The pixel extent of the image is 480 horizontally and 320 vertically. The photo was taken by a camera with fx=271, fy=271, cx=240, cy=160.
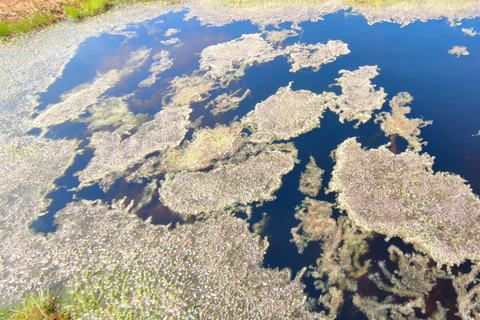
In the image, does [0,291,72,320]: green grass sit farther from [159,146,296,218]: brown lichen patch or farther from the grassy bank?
the grassy bank

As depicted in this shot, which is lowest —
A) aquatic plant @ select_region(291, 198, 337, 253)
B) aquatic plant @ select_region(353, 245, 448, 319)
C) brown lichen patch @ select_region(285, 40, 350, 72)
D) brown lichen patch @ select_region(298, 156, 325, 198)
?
aquatic plant @ select_region(353, 245, 448, 319)

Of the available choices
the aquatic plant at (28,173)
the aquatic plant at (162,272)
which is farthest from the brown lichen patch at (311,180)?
the aquatic plant at (28,173)

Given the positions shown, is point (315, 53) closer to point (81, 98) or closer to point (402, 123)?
point (402, 123)

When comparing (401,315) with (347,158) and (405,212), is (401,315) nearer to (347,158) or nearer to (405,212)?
(405,212)

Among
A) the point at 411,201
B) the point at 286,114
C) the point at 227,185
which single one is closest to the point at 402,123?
the point at 411,201

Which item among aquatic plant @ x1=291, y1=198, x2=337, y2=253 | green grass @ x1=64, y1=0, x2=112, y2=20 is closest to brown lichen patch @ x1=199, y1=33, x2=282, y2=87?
aquatic plant @ x1=291, y1=198, x2=337, y2=253
